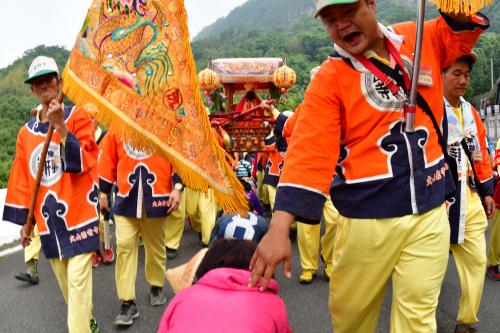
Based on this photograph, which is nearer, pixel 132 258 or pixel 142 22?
pixel 142 22

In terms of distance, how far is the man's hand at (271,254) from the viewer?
2.05m

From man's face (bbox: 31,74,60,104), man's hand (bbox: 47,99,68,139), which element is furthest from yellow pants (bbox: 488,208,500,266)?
man's face (bbox: 31,74,60,104)

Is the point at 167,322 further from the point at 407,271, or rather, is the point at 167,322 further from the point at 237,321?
the point at 407,271

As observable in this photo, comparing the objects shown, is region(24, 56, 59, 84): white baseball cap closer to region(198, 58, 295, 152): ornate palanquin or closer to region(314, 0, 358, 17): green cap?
region(314, 0, 358, 17): green cap

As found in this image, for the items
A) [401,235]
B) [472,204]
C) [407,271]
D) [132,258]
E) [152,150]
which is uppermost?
[152,150]

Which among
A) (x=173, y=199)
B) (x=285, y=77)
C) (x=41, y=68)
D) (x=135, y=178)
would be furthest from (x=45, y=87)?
(x=285, y=77)

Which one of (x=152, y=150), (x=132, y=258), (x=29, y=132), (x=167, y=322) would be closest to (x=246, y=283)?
(x=167, y=322)

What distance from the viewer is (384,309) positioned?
15.0 ft

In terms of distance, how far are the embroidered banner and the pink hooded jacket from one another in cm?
84

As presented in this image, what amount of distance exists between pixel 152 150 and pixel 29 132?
144 centimetres

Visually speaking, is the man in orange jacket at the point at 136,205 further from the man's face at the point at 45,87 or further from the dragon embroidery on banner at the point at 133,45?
the dragon embroidery on banner at the point at 133,45

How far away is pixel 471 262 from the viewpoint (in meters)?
3.95

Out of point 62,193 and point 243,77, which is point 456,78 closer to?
point 62,193

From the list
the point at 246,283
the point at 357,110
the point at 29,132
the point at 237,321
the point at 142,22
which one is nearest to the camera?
the point at 237,321
